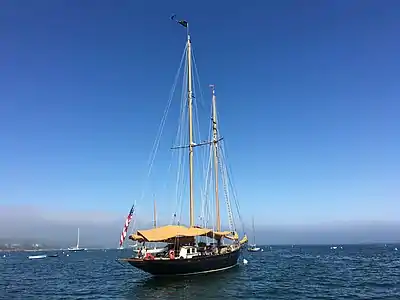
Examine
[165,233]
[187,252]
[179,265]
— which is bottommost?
[179,265]

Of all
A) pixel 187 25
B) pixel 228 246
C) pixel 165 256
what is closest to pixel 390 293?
pixel 165 256

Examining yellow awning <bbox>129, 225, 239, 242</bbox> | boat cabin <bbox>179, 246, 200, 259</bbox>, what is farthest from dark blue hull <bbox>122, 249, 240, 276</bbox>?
yellow awning <bbox>129, 225, 239, 242</bbox>

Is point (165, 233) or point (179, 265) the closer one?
point (179, 265)

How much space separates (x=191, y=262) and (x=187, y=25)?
3959 centimetres

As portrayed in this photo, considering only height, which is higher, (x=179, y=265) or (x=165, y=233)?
(x=165, y=233)

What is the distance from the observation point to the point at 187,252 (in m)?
52.3

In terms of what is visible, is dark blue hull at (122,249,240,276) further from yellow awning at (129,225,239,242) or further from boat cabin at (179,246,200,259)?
yellow awning at (129,225,239,242)

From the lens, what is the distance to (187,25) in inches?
2667

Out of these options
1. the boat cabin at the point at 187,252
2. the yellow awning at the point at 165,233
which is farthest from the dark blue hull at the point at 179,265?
the yellow awning at the point at 165,233

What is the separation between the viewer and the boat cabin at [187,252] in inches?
1973

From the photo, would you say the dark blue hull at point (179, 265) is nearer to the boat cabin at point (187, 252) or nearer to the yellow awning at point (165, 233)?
the boat cabin at point (187, 252)

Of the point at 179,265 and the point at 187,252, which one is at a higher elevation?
the point at 187,252

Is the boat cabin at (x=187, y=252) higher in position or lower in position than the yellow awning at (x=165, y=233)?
lower

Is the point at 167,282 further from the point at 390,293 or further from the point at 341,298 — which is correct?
the point at 390,293
